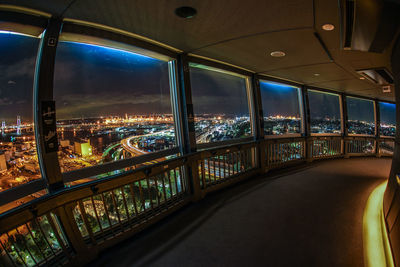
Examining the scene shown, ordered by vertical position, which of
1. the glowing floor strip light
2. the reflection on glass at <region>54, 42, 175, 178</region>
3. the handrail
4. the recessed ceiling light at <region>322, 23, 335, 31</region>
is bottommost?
the glowing floor strip light

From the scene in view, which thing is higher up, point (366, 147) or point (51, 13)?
point (51, 13)

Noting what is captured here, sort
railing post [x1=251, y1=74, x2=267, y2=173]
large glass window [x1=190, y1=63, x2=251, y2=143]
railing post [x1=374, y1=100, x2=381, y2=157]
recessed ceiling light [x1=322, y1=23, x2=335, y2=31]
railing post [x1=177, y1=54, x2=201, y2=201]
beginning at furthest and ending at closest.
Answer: railing post [x1=374, y1=100, x2=381, y2=157] < railing post [x1=251, y1=74, x2=267, y2=173] < large glass window [x1=190, y1=63, x2=251, y2=143] < railing post [x1=177, y1=54, x2=201, y2=201] < recessed ceiling light [x1=322, y1=23, x2=335, y2=31]

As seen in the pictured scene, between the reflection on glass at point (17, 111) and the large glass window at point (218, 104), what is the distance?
2548mm

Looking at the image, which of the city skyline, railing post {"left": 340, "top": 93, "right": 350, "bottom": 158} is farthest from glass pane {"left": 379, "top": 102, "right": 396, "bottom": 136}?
the city skyline

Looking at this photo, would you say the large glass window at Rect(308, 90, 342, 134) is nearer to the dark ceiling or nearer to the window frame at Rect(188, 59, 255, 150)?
the window frame at Rect(188, 59, 255, 150)

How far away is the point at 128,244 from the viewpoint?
2344 mm

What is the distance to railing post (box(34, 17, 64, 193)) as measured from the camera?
192cm

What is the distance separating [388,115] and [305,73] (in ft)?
23.8

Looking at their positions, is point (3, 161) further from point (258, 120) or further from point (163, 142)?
point (258, 120)

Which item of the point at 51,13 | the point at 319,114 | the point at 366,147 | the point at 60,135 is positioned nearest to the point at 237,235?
the point at 60,135

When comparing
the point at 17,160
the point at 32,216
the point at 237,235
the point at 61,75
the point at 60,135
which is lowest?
the point at 237,235

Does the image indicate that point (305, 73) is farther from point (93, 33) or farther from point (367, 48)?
point (93, 33)

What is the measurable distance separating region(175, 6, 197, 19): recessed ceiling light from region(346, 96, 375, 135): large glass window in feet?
28.7

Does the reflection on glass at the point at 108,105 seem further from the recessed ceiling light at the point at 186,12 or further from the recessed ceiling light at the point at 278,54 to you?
the recessed ceiling light at the point at 278,54
